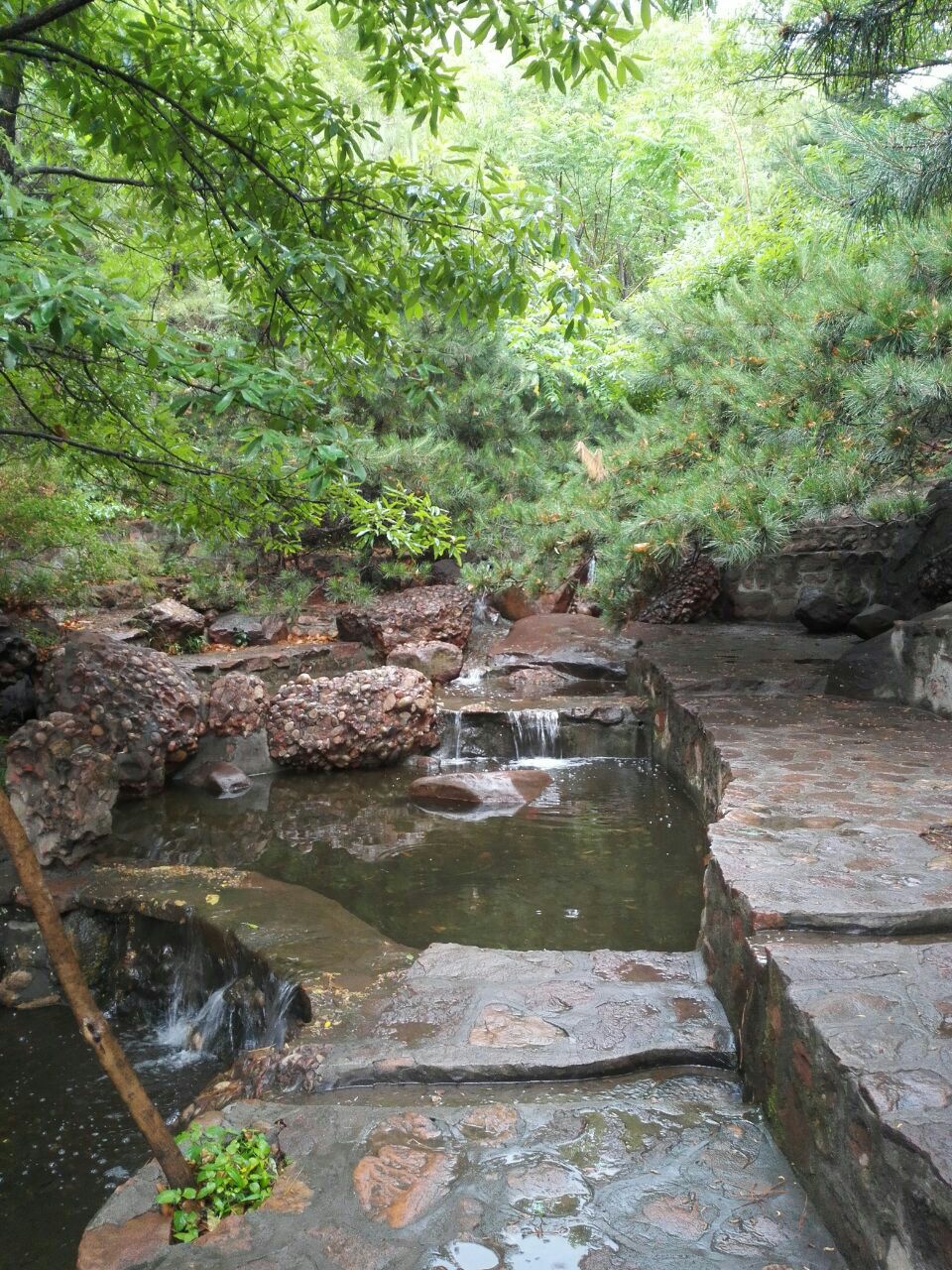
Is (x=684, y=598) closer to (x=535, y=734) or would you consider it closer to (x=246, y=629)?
(x=535, y=734)

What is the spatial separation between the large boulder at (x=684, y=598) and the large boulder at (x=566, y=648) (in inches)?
30.3

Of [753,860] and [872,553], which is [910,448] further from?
[872,553]

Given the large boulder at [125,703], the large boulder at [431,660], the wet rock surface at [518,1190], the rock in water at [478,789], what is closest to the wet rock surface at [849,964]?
the wet rock surface at [518,1190]

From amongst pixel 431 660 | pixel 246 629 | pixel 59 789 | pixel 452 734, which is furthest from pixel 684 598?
pixel 59 789

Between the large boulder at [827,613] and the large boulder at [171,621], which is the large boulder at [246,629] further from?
the large boulder at [827,613]

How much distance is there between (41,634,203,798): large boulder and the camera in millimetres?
7156

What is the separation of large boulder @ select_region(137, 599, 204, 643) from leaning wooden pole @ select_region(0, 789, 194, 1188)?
839cm

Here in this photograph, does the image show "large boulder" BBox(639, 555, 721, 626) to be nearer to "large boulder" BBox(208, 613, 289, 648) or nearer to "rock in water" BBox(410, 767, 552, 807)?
"rock in water" BBox(410, 767, 552, 807)

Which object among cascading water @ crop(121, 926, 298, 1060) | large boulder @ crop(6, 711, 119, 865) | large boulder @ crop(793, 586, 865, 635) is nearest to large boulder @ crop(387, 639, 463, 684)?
large boulder @ crop(793, 586, 865, 635)

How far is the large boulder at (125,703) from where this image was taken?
716cm

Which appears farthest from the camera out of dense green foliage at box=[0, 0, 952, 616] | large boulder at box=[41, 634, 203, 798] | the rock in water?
large boulder at box=[41, 634, 203, 798]

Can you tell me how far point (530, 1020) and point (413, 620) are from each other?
7.82 metres

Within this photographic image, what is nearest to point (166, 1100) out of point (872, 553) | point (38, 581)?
point (38, 581)

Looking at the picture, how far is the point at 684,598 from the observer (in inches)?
433
